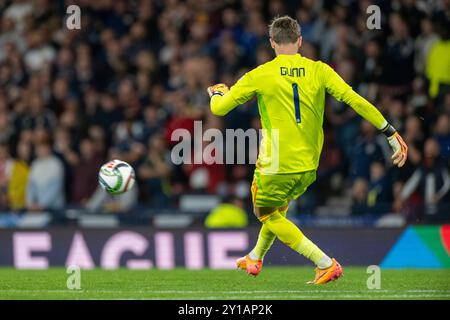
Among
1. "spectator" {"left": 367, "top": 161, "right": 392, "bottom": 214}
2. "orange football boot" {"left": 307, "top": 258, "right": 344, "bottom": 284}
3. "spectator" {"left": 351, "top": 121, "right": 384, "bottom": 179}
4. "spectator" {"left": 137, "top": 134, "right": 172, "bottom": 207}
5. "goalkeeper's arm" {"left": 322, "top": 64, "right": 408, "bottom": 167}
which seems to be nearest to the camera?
"goalkeeper's arm" {"left": 322, "top": 64, "right": 408, "bottom": 167}

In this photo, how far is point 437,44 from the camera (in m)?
14.7

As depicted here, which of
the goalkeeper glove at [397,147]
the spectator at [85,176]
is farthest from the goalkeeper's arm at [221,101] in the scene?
the spectator at [85,176]

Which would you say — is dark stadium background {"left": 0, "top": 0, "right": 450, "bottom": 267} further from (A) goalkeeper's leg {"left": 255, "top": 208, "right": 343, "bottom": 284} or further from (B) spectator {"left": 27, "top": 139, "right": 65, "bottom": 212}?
(A) goalkeeper's leg {"left": 255, "top": 208, "right": 343, "bottom": 284}

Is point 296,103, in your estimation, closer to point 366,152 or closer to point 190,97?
point 366,152

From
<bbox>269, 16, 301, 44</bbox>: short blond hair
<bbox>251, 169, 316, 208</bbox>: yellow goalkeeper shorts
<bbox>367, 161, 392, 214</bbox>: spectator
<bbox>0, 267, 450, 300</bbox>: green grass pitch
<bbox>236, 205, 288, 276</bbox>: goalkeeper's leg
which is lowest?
<bbox>0, 267, 450, 300</bbox>: green grass pitch

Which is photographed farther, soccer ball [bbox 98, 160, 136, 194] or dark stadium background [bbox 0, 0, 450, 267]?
dark stadium background [bbox 0, 0, 450, 267]

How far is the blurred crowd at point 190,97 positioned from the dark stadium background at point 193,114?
0.02 m

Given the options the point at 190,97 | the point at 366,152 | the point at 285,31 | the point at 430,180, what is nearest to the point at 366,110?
the point at 285,31

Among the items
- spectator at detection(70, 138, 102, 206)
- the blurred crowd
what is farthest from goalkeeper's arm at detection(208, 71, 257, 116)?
spectator at detection(70, 138, 102, 206)

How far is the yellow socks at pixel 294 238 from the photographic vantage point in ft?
31.4

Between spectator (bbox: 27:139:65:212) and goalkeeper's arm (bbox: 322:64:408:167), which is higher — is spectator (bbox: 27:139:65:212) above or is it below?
below

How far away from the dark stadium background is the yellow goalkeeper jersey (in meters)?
3.80

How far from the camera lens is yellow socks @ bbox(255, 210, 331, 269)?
9.59 meters

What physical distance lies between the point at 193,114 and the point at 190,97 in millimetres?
432
